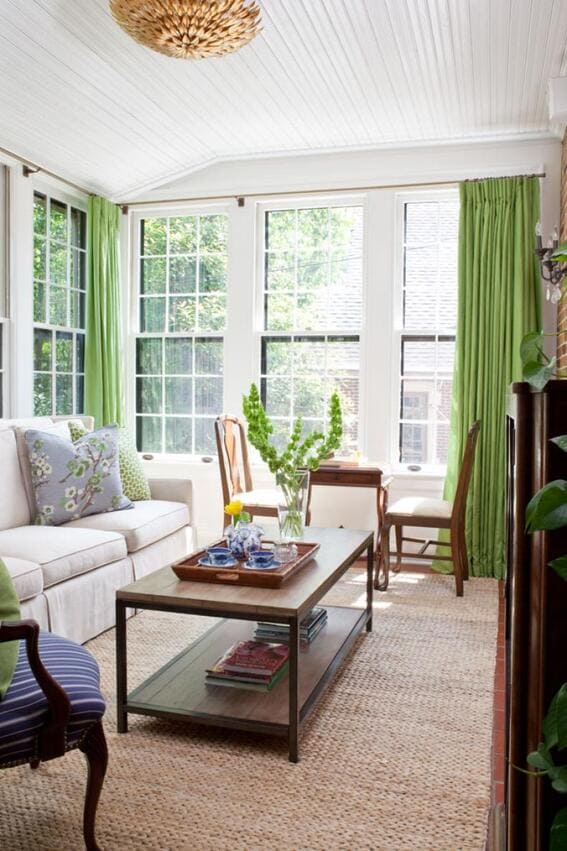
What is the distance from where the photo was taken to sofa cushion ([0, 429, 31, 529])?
373 centimetres

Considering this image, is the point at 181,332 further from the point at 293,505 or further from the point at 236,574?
the point at 236,574

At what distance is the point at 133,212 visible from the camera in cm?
604

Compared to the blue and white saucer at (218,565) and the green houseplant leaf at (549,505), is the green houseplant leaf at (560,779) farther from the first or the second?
the blue and white saucer at (218,565)

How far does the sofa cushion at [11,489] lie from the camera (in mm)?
3732

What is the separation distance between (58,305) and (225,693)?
3643mm

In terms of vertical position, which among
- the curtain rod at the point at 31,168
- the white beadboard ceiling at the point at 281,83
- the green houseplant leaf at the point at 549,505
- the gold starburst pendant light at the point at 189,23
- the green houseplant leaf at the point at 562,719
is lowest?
the green houseplant leaf at the point at 562,719

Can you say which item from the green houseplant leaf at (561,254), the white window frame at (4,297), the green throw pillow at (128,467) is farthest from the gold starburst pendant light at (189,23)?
the green houseplant leaf at (561,254)

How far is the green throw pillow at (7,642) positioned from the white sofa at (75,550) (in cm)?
113

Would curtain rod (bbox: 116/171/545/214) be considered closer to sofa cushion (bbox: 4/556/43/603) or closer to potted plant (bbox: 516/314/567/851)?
sofa cushion (bbox: 4/556/43/603)

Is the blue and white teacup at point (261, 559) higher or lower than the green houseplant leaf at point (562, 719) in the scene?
lower

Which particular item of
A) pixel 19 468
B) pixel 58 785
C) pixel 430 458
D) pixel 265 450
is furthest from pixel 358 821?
pixel 430 458

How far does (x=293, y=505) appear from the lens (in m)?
3.37

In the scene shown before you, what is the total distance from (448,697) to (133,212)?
14.9ft

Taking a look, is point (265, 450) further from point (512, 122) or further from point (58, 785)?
point (512, 122)
